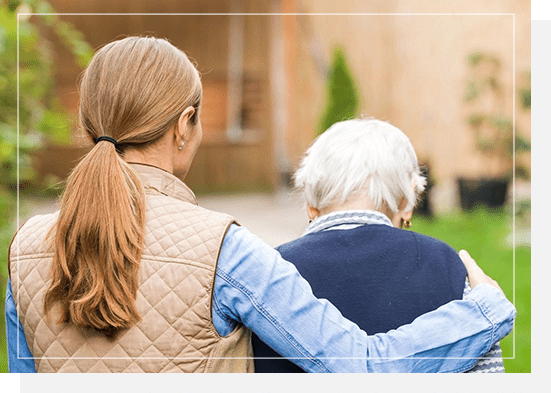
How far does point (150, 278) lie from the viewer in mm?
1179

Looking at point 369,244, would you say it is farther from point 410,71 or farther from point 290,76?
point 290,76

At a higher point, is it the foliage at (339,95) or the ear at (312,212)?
the foliage at (339,95)

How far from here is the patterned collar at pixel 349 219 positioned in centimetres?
149

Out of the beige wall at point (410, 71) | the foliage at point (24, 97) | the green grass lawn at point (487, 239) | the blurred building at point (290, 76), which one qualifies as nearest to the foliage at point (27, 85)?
the foliage at point (24, 97)

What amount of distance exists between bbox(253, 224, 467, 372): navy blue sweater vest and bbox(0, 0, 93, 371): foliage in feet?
4.28

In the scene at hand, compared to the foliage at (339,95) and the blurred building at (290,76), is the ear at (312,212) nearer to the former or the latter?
the foliage at (339,95)

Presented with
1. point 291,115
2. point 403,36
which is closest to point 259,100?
point 291,115

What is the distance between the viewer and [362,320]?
141 cm

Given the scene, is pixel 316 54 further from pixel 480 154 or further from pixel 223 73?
pixel 480 154

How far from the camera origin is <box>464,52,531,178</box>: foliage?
21.6ft

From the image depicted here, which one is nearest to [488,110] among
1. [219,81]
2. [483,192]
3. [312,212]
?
[483,192]

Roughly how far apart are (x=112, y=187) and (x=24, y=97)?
2226 mm

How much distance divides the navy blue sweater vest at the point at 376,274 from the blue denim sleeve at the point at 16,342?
0.50 m

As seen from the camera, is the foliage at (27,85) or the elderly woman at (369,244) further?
the foliage at (27,85)
